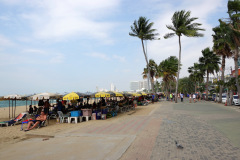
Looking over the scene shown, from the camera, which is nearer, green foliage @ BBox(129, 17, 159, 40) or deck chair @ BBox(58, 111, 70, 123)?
deck chair @ BBox(58, 111, 70, 123)

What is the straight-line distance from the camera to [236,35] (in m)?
19.8

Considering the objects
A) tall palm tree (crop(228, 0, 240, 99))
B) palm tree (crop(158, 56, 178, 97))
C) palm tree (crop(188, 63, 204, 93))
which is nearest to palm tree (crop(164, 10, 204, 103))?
tall palm tree (crop(228, 0, 240, 99))

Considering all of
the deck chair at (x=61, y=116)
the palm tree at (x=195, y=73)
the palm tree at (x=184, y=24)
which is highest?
the palm tree at (x=184, y=24)

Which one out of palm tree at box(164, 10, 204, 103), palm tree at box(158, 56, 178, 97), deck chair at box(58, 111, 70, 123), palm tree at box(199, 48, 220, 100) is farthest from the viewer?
palm tree at box(158, 56, 178, 97)

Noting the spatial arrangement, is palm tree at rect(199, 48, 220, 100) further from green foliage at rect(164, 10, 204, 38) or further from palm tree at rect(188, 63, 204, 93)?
green foliage at rect(164, 10, 204, 38)

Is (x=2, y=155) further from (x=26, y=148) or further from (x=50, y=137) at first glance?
(x=50, y=137)

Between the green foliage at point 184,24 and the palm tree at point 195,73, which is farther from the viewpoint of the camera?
the palm tree at point 195,73

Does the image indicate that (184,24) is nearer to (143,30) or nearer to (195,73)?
(143,30)

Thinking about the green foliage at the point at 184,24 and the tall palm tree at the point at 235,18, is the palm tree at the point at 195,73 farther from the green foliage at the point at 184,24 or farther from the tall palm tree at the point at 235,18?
the tall palm tree at the point at 235,18

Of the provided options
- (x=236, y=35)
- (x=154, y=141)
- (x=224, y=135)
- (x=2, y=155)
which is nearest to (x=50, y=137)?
(x=2, y=155)

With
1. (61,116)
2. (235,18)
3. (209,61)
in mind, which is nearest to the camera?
(61,116)

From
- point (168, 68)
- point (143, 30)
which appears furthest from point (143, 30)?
point (168, 68)

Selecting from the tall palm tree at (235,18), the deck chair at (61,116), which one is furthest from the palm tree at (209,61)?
the deck chair at (61,116)

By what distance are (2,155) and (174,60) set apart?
42363mm
